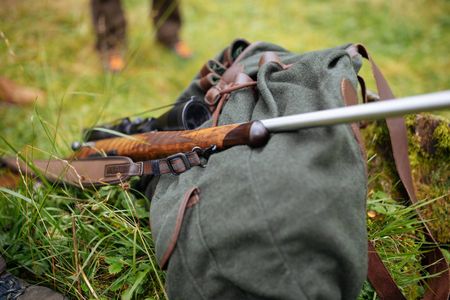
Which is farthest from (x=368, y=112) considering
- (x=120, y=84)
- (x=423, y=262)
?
(x=120, y=84)

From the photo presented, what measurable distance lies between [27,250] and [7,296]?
224 mm

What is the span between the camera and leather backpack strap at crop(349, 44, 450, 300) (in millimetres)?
1417

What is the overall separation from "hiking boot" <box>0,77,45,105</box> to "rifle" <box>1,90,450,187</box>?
1837 millimetres

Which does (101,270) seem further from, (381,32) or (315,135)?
(381,32)

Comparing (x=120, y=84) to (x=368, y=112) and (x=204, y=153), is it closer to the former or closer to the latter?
(x=204, y=153)

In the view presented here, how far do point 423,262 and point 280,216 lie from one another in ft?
3.24

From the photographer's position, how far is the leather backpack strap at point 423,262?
1.42m

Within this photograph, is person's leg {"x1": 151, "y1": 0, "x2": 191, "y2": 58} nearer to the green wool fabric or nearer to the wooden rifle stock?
the wooden rifle stock

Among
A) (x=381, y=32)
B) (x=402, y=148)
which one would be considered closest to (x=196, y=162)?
(x=402, y=148)

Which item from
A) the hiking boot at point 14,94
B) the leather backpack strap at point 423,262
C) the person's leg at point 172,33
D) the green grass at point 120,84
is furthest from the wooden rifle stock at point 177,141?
the person's leg at point 172,33

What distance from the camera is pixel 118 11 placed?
12.8ft

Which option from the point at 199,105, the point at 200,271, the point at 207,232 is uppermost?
the point at 199,105

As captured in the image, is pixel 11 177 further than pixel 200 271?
Yes

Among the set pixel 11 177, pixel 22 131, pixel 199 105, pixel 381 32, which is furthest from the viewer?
pixel 381 32
